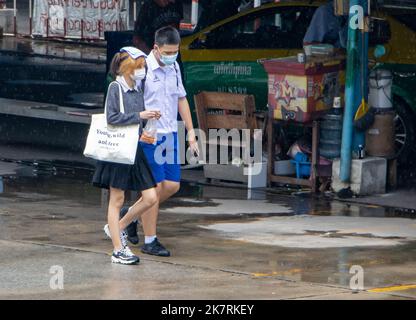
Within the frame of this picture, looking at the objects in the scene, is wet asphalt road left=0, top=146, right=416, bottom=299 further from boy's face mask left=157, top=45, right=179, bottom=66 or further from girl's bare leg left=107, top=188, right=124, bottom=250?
boy's face mask left=157, top=45, right=179, bottom=66

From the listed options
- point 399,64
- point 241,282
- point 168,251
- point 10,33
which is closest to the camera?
point 241,282

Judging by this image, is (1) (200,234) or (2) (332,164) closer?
(1) (200,234)

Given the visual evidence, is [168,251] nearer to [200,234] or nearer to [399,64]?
[200,234]

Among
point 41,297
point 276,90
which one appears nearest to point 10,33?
point 276,90

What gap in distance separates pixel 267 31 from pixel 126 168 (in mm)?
6931

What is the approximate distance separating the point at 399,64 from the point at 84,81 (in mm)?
10160

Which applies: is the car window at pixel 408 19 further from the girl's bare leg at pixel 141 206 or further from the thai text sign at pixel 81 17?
the thai text sign at pixel 81 17

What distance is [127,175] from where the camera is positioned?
9195 millimetres

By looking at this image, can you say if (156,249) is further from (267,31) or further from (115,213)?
(267,31)

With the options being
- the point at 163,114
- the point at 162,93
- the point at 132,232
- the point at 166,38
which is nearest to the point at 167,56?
the point at 166,38

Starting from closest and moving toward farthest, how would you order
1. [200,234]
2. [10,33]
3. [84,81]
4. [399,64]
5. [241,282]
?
[241,282] < [200,234] < [399,64] < [84,81] < [10,33]

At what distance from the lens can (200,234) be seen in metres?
10.6

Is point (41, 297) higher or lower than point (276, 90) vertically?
lower
